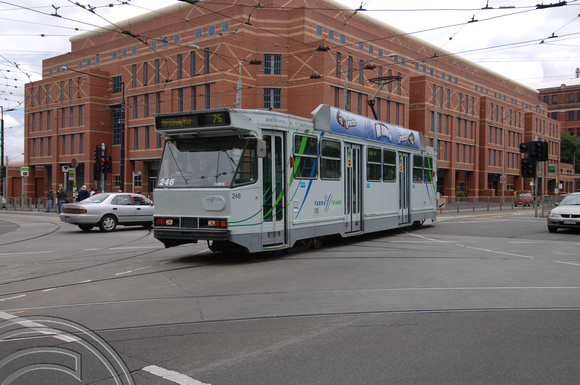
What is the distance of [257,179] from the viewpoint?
33.1 feet

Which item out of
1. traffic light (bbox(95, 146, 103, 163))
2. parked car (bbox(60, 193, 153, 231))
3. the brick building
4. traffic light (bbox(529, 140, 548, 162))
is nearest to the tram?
parked car (bbox(60, 193, 153, 231))

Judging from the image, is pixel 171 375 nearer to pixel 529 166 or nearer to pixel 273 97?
pixel 529 166

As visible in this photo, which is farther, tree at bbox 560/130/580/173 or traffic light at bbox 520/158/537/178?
tree at bbox 560/130/580/173

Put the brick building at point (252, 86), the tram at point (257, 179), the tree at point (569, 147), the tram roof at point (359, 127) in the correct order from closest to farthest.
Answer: the tram at point (257, 179)
the tram roof at point (359, 127)
the brick building at point (252, 86)
the tree at point (569, 147)

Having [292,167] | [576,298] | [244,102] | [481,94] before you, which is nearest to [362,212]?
[292,167]

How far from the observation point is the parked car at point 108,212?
18516 millimetres

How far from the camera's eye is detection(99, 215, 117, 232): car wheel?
1892 centimetres

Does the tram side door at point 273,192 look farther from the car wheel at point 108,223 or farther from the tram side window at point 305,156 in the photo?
the car wheel at point 108,223

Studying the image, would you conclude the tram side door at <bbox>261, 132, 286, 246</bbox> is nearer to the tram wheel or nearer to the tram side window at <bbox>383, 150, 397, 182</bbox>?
the tram wheel

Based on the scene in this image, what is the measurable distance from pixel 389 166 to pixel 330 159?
3751mm

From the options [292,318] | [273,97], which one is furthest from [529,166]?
[273,97]

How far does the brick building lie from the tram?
24.5m

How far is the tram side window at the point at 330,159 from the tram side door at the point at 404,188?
435cm

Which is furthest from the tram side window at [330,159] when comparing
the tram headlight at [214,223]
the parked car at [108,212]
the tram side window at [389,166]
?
the parked car at [108,212]
